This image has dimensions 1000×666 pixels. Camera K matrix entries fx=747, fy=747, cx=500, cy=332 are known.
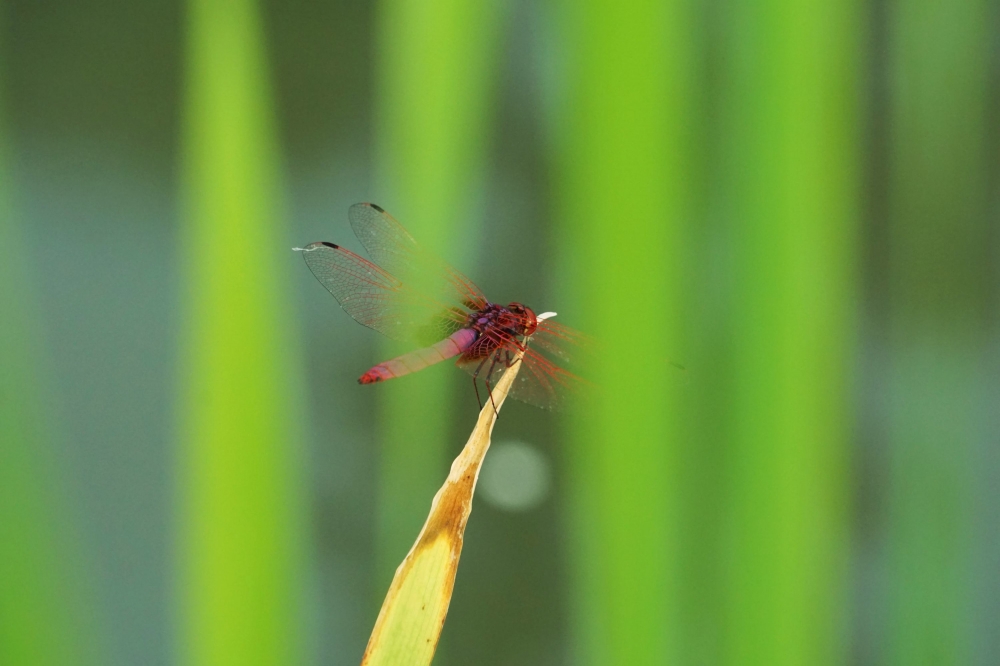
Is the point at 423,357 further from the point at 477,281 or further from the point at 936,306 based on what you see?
the point at 936,306

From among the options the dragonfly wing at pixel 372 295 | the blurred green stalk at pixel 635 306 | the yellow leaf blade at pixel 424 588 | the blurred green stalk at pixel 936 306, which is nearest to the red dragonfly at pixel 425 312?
the dragonfly wing at pixel 372 295

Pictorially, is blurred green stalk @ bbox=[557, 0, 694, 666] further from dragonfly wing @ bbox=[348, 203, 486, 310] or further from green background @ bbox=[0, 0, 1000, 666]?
dragonfly wing @ bbox=[348, 203, 486, 310]

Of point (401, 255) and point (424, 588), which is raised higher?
point (401, 255)

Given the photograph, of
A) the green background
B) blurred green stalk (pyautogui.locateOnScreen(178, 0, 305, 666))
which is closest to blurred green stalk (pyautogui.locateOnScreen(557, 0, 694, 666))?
the green background

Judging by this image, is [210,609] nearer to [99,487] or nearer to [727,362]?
[99,487]

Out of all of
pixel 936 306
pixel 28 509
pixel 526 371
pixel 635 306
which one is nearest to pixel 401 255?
pixel 526 371

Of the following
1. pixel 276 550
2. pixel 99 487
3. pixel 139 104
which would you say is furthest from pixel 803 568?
pixel 139 104

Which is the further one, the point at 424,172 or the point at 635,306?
the point at 424,172
